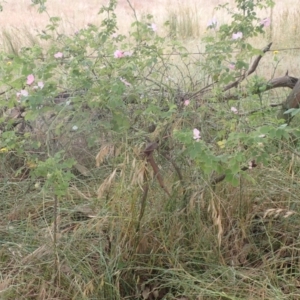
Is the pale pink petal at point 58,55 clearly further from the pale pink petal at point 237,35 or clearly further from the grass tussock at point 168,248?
the pale pink petal at point 237,35

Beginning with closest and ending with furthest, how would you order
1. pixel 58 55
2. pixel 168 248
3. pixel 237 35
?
pixel 168 248, pixel 58 55, pixel 237 35

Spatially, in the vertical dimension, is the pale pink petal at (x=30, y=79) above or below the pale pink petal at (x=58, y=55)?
below

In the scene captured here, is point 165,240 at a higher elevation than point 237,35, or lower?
lower

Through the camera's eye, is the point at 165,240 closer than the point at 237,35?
Yes

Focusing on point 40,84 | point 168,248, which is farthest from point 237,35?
point 168,248

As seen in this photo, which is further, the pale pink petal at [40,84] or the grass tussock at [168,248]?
the pale pink petal at [40,84]

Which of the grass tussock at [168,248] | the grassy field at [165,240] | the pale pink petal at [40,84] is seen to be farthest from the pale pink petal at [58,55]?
the grass tussock at [168,248]

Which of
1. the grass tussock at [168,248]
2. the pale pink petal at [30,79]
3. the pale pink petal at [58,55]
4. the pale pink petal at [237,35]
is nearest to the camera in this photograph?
the grass tussock at [168,248]

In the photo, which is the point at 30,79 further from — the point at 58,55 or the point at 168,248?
the point at 168,248

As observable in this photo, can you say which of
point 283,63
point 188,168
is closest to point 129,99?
point 188,168

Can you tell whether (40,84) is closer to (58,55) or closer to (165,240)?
(58,55)

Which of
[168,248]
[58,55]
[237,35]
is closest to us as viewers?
[168,248]

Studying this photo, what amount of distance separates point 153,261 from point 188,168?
0.38m

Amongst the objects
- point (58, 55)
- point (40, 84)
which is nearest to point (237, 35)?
point (58, 55)
